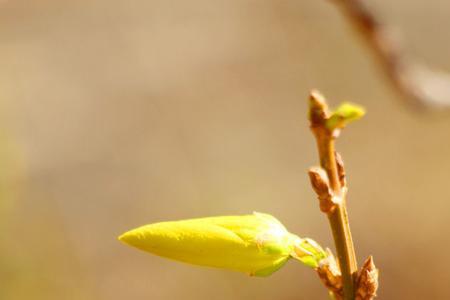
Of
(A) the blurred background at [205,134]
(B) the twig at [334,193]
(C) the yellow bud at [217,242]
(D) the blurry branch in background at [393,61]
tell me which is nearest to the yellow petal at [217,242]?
(C) the yellow bud at [217,242]

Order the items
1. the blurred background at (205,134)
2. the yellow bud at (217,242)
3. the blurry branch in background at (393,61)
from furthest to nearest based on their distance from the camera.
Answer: the blurred background at (205,134) → the blurry branch in background at (393,61) → the yellow bud at (217,242)

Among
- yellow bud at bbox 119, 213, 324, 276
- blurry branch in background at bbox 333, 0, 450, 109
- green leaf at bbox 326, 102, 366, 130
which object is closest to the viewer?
green leaf at bbox 326, 102, 366, 130

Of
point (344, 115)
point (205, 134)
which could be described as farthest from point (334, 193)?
point (205, 134)

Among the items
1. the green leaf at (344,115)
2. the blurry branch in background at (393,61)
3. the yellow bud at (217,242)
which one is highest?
the blurry branch in background at (393,61)

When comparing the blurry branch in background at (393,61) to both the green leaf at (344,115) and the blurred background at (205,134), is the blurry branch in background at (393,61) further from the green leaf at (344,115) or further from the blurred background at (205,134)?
the blurred background at (205,134)

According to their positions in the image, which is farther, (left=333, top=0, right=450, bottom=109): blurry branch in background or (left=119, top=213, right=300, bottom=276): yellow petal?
(left=333, top=0, right=450, bottom=109): blurry branch in background

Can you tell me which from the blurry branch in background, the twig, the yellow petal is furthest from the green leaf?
the blurry branch in background

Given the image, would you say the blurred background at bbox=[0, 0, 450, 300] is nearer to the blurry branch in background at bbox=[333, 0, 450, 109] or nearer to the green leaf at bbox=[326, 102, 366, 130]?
the blurry branch in background at bbox=[333, 0, 450, 109]

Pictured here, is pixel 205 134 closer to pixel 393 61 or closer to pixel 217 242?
pixel 393 61
